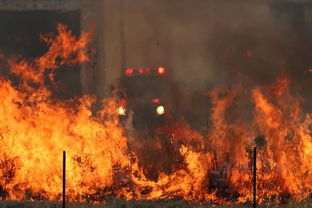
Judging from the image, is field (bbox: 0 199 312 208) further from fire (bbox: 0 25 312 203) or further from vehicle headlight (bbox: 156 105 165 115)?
vehicle headlight (bbox: 156 105 165 115)

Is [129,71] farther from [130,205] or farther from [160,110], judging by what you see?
[130,205]

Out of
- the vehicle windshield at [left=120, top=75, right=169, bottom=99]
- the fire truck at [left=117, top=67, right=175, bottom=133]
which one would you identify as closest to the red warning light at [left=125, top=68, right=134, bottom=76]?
the fire truck at [left=117, top=67, right=175, bottom=133]

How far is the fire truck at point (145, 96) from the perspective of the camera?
661 inches

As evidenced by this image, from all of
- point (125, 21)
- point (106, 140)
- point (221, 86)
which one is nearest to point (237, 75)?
point (221, 86)

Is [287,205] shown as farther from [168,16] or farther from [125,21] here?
[125,21]

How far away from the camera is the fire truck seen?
1680cm

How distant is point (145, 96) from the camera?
1755 centimetres

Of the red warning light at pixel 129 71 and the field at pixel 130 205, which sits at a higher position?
the red warning light at pixel 129 71

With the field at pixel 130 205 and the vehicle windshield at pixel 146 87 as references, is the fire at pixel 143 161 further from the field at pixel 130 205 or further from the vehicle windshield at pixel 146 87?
the vehicle windshield at pixel 146 87

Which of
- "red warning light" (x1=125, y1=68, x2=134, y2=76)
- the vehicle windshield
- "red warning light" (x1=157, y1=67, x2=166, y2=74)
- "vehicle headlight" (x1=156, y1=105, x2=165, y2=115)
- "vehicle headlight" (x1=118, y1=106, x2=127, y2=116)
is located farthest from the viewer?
"red warning light" (x1=125, y1=68, x2=134, y2=76)

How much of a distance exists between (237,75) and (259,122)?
12.4 ft

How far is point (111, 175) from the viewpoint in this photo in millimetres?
10477

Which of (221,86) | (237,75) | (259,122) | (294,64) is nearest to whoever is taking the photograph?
(259,122)

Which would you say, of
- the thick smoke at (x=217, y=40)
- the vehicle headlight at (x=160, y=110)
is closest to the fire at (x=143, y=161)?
the thick smoke at (x=217, y=40)
